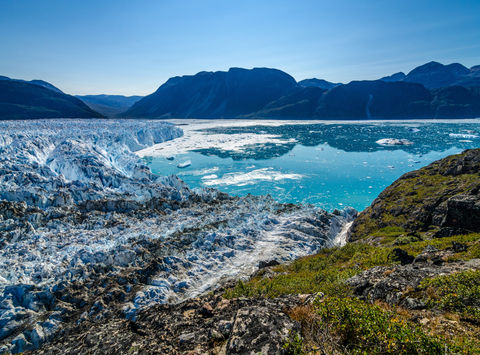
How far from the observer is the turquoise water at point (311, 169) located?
33062 mm

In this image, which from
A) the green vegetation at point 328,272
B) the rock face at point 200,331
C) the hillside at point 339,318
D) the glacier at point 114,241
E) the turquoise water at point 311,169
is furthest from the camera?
the turquoise water at point 311,169

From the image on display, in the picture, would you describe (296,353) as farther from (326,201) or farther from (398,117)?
(398,117)

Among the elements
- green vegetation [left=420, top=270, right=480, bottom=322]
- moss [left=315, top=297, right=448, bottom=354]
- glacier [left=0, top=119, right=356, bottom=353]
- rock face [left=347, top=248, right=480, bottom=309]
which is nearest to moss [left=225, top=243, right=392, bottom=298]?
rock face [left=347, top=248, right=480, bottom=309]

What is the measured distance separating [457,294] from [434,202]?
16261 millimetres

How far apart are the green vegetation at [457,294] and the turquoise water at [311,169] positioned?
23.6m

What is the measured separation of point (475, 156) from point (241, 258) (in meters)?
22.8

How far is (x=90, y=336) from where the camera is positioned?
701 cm

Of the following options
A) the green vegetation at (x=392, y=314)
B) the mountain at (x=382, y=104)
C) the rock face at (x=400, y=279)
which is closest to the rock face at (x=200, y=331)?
the green vegetation at (x=392, y=314)

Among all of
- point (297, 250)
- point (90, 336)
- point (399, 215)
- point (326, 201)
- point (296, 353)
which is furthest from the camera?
point (326, 201)

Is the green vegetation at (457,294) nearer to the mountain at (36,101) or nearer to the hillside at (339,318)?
the hillside at (339,318)

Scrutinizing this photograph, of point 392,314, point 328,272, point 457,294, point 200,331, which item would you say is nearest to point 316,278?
point 328,272

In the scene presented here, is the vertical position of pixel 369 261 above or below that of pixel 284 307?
below

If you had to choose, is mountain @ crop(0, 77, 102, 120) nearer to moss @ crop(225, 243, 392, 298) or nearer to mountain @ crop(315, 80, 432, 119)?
moss @ crop(225, 243, 392, 298)

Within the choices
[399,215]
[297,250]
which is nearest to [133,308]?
[297,250]
